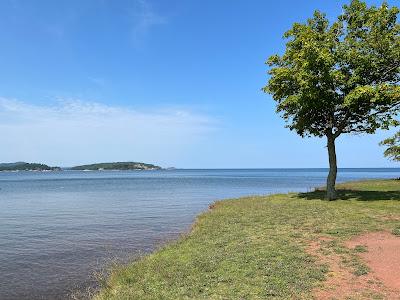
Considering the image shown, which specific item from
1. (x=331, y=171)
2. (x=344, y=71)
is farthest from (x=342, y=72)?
(x=331, y=171)

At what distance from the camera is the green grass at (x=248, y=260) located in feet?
40.0

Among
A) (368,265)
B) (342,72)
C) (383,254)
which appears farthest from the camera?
(342,72)

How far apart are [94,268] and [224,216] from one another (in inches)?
434

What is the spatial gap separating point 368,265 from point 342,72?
67.8 feet

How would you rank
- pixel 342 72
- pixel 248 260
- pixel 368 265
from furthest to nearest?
pixel 342 72, pixel 248 260, pixel 368 265

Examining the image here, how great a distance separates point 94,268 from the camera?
18.0 metres

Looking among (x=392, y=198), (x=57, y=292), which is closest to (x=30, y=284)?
(x=57, y=292)

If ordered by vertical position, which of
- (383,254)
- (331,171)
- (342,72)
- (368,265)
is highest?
(342,72)

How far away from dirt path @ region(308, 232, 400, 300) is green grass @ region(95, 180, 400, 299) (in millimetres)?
244

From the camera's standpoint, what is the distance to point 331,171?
33656 millimetres

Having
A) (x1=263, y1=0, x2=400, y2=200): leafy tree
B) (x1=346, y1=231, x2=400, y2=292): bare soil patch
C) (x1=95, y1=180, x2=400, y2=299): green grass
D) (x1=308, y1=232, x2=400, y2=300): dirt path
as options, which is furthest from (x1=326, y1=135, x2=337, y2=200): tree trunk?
(x1=308, y1=232, x2=400, y2=300): dirt path

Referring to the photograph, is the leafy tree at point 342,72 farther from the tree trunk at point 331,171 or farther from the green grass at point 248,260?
the green grass at point 248,260

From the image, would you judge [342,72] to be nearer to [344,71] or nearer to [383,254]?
[344,71]

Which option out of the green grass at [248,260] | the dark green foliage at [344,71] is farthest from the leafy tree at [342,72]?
the green grass at [248,260]
